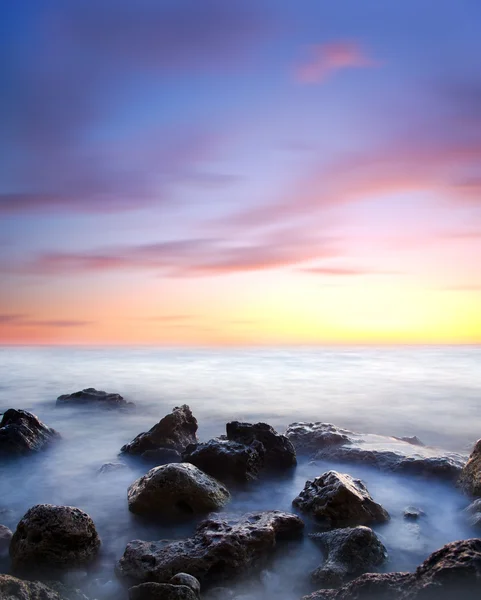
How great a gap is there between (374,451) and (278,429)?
219 inches

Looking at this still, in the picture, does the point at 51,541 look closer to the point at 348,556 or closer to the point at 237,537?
the point at 237,537

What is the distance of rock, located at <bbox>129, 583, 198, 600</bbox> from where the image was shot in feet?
15.3

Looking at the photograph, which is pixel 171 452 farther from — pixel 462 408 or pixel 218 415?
pixel 462 408

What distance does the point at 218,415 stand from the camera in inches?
699

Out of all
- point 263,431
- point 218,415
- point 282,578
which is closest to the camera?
point 282,578

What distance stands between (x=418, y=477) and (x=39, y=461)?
805 centimetres

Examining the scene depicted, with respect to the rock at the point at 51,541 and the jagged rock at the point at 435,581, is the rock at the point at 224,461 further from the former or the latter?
the jagged rock at the point at 435,581

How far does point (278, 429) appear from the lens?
51.5 ft

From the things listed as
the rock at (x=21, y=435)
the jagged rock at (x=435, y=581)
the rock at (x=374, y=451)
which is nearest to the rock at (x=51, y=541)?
the jagged rock at (x=435, y=581)

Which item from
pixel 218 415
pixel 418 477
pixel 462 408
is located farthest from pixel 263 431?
pixel 462 408

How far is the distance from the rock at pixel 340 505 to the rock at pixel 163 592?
2.75 meters

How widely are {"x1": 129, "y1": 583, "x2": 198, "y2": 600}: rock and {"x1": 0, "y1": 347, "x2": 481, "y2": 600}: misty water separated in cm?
69

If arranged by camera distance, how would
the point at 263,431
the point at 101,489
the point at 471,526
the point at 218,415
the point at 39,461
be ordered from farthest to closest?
1. the point at 218,415
2. the point at 39,461
3. the point at 263,431
4. the point at 101,489
5. the point at 471,526

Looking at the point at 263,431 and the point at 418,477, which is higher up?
the point at 263,431
